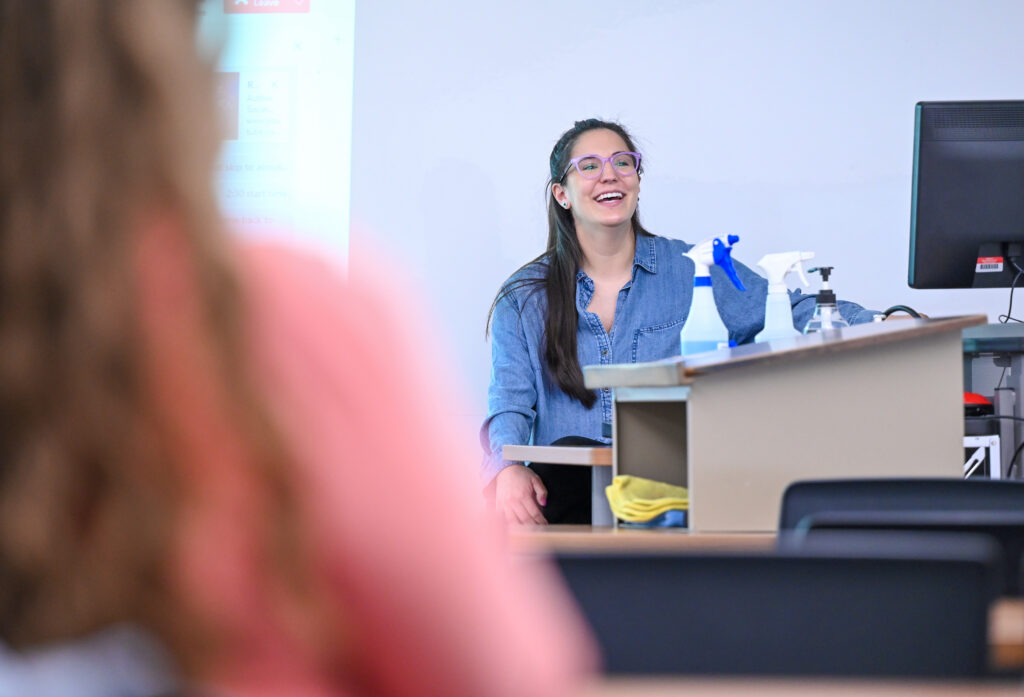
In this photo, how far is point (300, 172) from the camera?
12.2ft

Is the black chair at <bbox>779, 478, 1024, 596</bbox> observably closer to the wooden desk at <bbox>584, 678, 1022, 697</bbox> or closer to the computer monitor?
the wooden desk at <bbox>584, 678, 1022, 697</bbox>

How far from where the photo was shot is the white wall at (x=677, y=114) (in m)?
3.61

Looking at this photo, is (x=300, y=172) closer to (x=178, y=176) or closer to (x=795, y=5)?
(x=795, y=5)

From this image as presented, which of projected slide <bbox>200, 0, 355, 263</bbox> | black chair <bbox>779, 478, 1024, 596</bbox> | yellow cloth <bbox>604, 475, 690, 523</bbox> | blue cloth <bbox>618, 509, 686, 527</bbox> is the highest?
projected slide <bbox>200, 0, 355, 263</bbox>

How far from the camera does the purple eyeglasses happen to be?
2971 mm

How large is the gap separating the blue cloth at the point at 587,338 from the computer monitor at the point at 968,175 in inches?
19.4

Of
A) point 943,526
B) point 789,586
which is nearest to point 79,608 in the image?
point 789,586

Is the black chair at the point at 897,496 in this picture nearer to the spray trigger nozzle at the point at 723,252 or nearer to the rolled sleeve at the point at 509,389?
the spray trigger nozzle at the point at 723,252

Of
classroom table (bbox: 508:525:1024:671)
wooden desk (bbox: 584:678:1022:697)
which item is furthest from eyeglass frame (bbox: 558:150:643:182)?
wooden desk (bbox: 584:678:1022:697)

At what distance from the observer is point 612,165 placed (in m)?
2.96

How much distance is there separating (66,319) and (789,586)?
681mm

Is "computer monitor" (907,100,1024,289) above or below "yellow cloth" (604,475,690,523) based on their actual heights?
above

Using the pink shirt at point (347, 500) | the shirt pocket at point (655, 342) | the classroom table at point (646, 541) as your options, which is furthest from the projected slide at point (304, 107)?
the pink shirt at point (347, 500)

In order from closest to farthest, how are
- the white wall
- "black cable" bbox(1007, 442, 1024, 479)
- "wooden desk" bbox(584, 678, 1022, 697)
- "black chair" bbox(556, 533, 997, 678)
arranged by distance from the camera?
"wooden desk" bbox(584, 678, 1022, 697)
"black chair" bbox(556, 533, 997, 678)
"black cable" bbox(1007, 442, 1024, 479)
the white wall
